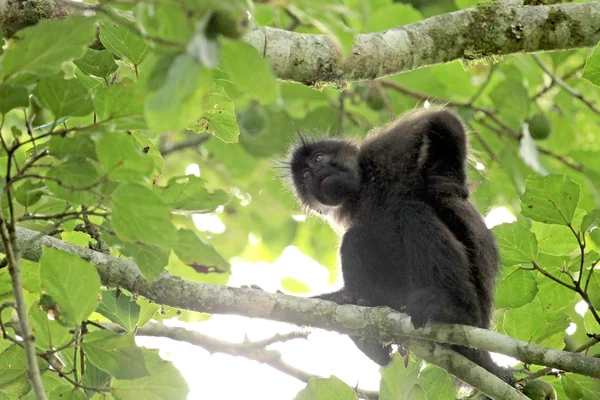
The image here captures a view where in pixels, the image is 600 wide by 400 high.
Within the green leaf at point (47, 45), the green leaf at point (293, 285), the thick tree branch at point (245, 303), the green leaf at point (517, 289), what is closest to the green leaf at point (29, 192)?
the green leaf at point (47, 45)

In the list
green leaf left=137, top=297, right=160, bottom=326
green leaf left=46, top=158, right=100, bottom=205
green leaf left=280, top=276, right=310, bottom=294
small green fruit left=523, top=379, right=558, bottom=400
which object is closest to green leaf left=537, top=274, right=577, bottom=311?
small green fruit left=523, top=379, right=558, bottom=400

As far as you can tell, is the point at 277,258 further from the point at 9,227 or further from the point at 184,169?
the point at 9,227

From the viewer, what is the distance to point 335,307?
158 inches

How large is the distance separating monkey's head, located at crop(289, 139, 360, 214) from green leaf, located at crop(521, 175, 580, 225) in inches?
66.0

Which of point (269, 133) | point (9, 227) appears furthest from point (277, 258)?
point (9, 227)

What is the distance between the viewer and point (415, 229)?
459 centimetres

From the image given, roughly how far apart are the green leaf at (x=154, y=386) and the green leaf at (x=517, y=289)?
2.01 meters

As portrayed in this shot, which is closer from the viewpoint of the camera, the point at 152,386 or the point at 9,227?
the point at 9,227

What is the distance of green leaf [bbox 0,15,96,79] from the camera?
2.35 metres

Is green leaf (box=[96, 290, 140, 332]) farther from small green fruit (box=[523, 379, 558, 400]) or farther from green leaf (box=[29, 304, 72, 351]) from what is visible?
small green fruit (box=[523, 379, 558, 400])

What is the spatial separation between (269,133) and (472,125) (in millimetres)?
2197

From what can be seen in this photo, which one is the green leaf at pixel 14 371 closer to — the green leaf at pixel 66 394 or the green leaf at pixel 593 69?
the green leaf at pixel 66 394

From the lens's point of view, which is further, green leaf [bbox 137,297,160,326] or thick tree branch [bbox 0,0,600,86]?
thick tree branch [bbox 0,0,600,86]

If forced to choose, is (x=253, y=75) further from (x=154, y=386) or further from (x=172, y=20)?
(x=154, y=386)
